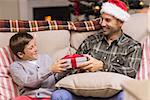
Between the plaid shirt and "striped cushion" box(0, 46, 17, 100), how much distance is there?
54cm

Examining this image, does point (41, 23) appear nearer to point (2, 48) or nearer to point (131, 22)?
point (2, 48)

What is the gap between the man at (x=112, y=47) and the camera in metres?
2.21

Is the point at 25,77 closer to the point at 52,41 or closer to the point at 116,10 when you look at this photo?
the point at 52,41

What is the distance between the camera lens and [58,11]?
4336mm

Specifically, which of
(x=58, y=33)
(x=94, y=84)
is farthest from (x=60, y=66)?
(x=58, y=33)

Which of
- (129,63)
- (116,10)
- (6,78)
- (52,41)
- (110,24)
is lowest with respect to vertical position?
(6,78)

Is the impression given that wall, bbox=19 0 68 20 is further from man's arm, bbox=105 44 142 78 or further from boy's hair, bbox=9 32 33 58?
man's arm, bbox=105 44 142 78

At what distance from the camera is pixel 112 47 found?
2.41 m

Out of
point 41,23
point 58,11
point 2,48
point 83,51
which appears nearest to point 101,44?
point 83,51

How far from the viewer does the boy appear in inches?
83.6

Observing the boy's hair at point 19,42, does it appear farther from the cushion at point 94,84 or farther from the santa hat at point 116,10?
the santa hat at point 116,10

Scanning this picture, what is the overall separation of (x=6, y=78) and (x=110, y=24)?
88cm

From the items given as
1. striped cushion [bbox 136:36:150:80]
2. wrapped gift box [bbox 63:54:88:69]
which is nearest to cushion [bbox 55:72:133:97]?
wrapped gift box [bbox 63:54:88:69]

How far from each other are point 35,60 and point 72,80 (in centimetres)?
41
